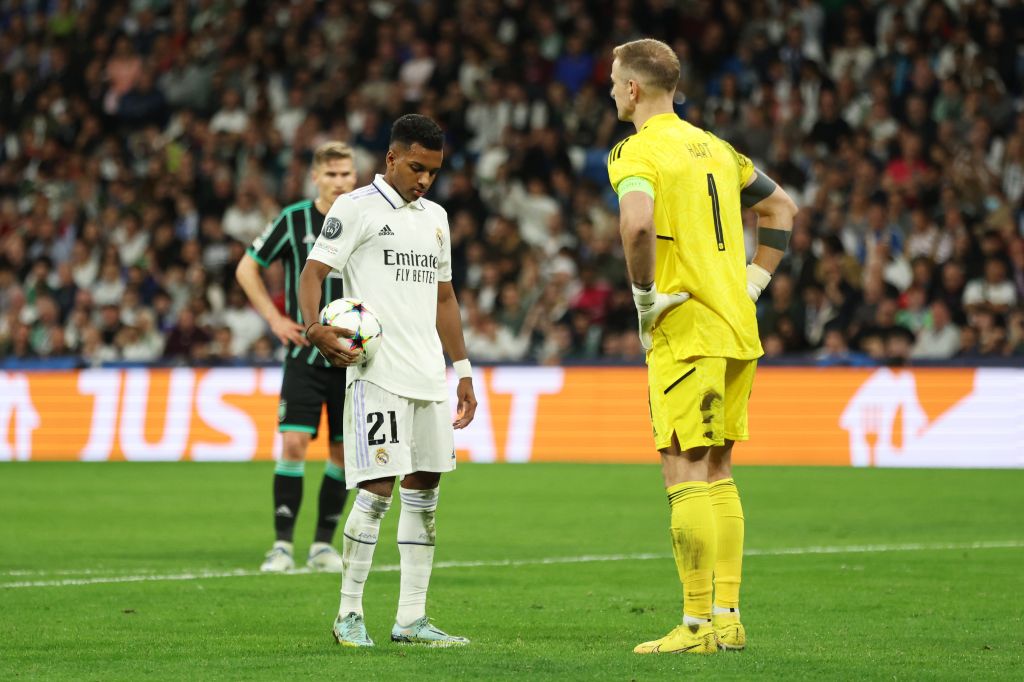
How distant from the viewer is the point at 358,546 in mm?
7008

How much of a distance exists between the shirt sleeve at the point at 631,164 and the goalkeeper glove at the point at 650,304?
42 cm

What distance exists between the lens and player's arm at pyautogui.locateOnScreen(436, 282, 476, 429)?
753 cm

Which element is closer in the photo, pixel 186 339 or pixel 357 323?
pixel 357 323

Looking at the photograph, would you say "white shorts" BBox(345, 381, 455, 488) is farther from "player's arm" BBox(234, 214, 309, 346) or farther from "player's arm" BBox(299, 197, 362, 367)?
"player's arm" BBox(234, 214, 309, 346)

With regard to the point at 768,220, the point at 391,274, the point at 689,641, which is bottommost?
the point at 689,641

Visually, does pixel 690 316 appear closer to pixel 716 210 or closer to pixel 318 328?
pixel 716 210

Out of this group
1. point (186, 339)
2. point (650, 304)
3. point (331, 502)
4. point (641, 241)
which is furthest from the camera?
point (186, 339)

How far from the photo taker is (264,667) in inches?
251

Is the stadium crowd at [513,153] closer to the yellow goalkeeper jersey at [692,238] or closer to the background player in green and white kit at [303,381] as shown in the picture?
the background player in green and white kit at [303,381]

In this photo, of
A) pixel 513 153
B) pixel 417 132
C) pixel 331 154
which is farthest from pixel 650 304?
pixel 513 153

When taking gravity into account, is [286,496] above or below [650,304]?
below

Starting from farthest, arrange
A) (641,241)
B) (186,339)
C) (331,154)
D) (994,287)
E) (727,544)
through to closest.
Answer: (186,339) → (994,287) → (331,154) → (727,544) → (641,241)

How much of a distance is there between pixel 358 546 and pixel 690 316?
5.49 feet

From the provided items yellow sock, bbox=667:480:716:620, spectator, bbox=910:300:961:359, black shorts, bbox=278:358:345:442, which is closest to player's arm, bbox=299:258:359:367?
yellow sock, bbox=667:480:716:620
